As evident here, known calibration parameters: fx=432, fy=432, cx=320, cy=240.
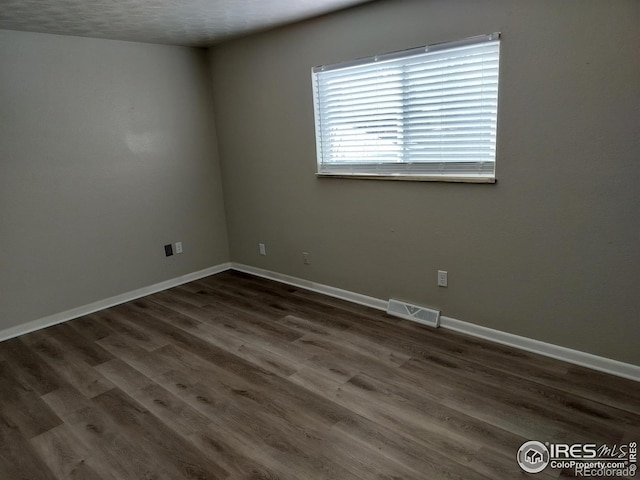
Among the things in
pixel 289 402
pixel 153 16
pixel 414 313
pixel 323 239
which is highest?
pixel 153 16

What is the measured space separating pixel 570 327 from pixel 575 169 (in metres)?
0.95

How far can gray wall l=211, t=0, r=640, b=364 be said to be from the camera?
2287 mm

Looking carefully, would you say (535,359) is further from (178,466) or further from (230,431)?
(178,466)

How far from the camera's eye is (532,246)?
2662 mm

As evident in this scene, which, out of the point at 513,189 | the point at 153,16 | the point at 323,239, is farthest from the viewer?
the point at 323,239

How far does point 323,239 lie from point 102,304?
2.09 meters

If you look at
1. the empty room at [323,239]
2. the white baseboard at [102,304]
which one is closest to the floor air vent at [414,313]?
the empty room at [323,239]

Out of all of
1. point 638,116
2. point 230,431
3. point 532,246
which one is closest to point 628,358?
point 532,246

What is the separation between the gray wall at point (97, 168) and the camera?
3.35 metres

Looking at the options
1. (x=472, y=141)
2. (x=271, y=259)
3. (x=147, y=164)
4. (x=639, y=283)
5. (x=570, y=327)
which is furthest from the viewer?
(x=271, y=259)

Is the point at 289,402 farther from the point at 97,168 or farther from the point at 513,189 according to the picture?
the point at 97,168

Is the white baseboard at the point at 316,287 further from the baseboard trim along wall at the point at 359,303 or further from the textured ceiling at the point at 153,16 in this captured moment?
the textured ceiling at the point at 153,16

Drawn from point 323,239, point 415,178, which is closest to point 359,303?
point 323,239

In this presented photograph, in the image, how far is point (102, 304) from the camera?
392cm
